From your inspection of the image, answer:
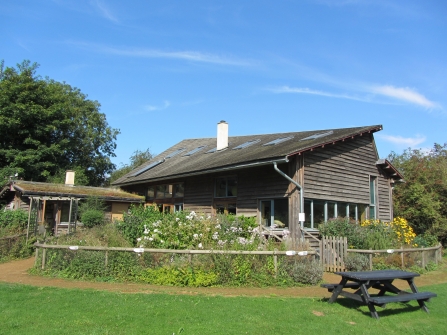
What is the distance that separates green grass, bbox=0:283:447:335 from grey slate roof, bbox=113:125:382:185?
7.59 metres

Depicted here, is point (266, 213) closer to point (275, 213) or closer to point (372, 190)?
point (275, 213)

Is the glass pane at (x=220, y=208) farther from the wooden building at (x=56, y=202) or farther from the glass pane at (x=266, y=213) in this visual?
the wooden building at (x=56, y=202)

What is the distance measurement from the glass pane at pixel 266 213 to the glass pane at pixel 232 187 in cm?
Answer: 186

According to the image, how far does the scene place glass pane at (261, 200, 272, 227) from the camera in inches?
671

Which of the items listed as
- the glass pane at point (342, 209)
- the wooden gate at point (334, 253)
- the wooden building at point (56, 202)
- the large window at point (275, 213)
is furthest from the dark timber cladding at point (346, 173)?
the wooden building at point (56, 202)

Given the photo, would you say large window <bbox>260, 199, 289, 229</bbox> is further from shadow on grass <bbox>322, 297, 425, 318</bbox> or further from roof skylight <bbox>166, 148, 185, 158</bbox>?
roof skylight <bbox>166, 148, 185, 158</bbox>

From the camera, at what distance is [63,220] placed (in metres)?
22.6

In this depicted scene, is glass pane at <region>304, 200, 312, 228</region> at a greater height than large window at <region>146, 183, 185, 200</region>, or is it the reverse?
large window at <region>146, 183, 185, 200</region>

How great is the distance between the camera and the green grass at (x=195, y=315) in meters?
6.60

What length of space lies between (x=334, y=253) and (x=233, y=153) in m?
8.77

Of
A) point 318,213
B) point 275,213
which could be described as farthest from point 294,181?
point 318,213

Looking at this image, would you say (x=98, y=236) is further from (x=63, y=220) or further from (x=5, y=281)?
(x=63, y=220)

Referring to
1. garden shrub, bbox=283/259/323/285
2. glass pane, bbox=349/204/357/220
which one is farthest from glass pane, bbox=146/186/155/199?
garden shrub, bbox=283/259/323/285

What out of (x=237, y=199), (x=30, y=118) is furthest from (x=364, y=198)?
(x=30, y=118)
